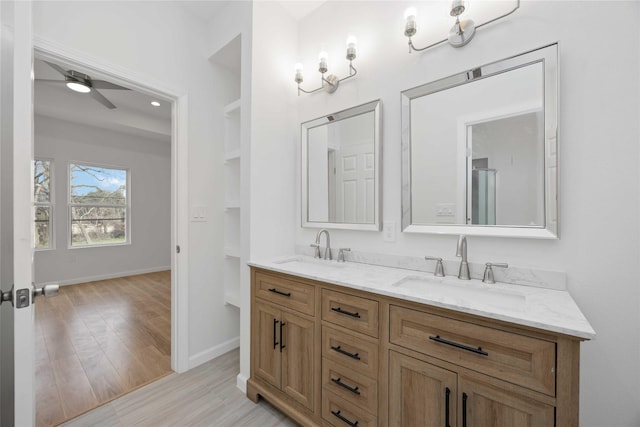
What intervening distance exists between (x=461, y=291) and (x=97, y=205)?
5970 millimetres

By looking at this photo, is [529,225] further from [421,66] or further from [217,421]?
[217,421]

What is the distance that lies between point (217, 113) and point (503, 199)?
2.30 meters

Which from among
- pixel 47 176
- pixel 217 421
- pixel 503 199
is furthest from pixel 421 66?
pixel 47 176

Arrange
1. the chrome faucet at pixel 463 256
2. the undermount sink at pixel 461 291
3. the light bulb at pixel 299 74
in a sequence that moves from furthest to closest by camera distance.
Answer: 1. the light bulb at pixel 299 74
2. the chrome faucet at pixel 463 256
3. the undermount sink at pixel 461 291

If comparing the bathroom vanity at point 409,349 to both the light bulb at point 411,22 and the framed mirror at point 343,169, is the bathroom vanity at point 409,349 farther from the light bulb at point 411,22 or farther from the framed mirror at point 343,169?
the light bulb at point 411,22

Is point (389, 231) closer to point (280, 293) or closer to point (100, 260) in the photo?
point (280, 293)

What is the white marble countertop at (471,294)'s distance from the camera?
2.77 feet

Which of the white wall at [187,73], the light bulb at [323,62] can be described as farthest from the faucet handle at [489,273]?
the white wall at [187,73]

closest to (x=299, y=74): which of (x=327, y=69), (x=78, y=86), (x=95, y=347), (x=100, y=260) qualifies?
(x=327, y=69)

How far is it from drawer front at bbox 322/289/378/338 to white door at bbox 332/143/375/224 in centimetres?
63

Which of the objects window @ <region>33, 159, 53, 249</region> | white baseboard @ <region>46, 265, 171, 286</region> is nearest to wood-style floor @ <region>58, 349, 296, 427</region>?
white baseboard @ <region>46, 265, 171, 286</region>

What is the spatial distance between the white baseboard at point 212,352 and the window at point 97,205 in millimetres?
4041

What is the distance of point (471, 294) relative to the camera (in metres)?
1.27

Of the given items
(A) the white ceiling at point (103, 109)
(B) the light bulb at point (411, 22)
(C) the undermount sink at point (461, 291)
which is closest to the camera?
(C) the undermount sink at point (461, 291)
